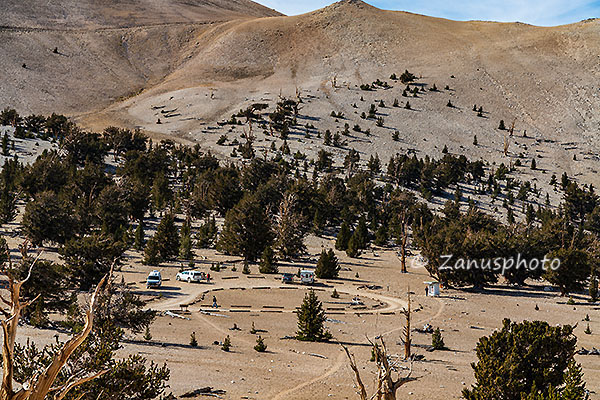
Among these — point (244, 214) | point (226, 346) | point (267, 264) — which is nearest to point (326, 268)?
point (267, 264)

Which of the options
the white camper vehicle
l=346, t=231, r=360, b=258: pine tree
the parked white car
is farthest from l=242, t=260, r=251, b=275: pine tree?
l=346, t=231, r=360, b=258: pine tree

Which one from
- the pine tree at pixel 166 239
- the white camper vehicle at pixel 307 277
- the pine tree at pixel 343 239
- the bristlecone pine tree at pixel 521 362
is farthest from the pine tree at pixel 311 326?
the pine tree at pixel 343 239

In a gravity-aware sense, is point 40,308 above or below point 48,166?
below

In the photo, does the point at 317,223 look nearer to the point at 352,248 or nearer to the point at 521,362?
the point at 352,248

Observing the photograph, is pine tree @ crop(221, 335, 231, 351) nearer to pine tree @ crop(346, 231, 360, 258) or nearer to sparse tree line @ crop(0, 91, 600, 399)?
sparse tree line @ crop(0, 91, 600, 399)

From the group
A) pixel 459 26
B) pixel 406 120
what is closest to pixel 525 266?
pixel 406 120

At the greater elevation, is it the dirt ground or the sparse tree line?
the sparse tree line

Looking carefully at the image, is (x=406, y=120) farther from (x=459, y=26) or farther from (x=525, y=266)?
(x=459, y=26)
